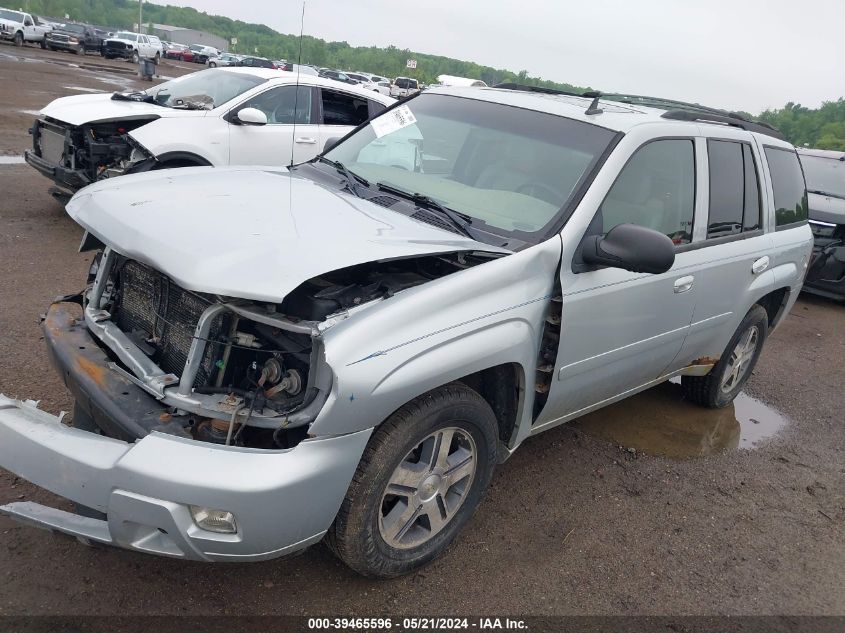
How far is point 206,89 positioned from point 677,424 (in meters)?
5.92

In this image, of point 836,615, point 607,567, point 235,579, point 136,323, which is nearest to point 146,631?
point 235,579

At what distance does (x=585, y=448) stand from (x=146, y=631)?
8.77ft

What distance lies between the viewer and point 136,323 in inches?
116

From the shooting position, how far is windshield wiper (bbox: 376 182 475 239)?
10.0 feet

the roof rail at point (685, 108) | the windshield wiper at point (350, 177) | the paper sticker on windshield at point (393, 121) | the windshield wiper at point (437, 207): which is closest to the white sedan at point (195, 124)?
the paper sticker on windshield at point (393, 121)

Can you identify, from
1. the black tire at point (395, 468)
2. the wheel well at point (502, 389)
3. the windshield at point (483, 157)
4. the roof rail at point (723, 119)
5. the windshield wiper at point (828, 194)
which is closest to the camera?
the black tire at point (395, 468)

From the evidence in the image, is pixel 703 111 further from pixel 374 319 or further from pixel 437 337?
pixel 374 319

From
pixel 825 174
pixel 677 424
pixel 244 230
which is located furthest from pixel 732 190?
pixel 825 174

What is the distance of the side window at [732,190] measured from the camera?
3885mm

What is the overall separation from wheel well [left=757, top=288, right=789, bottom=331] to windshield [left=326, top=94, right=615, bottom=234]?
2345 millimetres

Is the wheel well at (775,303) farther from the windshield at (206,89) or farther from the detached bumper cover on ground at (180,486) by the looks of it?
the windshield at (206,89)

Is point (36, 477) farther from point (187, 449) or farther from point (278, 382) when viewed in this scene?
point (278, 382)

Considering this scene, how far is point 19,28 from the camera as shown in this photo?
3478 centimetres

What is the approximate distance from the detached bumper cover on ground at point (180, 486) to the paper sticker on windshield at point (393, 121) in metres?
2.17
